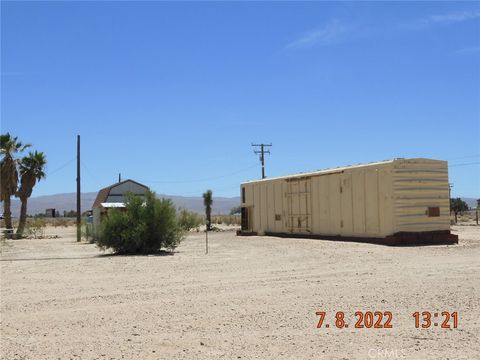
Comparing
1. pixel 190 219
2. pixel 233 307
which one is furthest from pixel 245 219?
pixel 233 307

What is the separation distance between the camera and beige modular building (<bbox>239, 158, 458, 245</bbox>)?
25531 mm

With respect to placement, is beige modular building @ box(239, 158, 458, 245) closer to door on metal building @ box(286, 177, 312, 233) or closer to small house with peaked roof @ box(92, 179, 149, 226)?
door on metal building @ box(286, 177, 312, 233)

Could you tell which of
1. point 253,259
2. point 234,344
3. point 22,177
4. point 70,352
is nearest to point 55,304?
point 70,352

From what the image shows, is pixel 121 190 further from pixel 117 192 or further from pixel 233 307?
pixel 233 307

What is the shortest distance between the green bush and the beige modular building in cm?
856

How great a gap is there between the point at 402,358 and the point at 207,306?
4233 mm

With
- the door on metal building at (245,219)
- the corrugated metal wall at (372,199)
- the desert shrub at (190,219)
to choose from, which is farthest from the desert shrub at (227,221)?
the corrugated metal wall at (372,199)

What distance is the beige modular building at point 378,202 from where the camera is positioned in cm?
2553

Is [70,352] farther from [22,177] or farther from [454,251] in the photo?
[22,177]

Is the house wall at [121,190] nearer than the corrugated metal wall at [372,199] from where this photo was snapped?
No

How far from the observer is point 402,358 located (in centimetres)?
666

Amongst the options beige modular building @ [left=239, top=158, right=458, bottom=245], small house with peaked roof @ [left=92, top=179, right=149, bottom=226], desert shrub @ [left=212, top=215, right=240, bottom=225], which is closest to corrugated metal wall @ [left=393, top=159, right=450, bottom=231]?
beige modular building @ [left=239, top=158, right=458, bottom=245]

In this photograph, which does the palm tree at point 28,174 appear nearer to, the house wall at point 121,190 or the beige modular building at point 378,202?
the house wall at point 121,190

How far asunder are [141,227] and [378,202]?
10506mm
